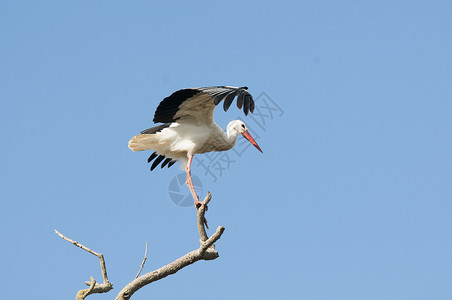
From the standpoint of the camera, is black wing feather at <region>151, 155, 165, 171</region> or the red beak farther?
the red beak

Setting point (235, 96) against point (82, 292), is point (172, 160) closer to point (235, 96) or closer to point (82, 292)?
point (235, 96)

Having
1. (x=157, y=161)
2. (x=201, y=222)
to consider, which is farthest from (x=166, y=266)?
(x=157, y=161)

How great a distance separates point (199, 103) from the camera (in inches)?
349

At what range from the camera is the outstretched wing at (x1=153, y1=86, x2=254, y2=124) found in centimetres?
812

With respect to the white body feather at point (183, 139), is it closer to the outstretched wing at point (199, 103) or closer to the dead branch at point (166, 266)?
the outstretched wing at point (199, 103)

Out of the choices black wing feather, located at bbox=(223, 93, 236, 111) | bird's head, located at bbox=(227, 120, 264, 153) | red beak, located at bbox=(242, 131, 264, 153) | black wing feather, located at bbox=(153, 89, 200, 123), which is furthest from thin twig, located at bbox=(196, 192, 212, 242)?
red beak, located at bbox=(242, 131, 264, 153)

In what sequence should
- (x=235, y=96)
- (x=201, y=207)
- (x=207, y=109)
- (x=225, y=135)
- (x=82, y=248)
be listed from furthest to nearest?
(x=225, y=135), (x=207, y=109), (x=235, y=96), (x=201, y=207), (x=82, y=248)

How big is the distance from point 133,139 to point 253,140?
206cm

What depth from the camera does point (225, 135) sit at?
382 inches

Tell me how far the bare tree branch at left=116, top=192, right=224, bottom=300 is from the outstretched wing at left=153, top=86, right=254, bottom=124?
1.58 metres

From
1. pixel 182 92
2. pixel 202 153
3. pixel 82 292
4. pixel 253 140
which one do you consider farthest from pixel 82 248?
pixel 253 140

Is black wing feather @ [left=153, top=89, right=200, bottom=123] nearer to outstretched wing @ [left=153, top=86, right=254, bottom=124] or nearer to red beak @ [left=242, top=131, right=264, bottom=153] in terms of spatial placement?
outstretched wing @ [left=153, top=86, right=254, bottom=124]

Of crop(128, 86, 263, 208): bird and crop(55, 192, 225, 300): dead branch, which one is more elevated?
crop(128, 86, 263, 208): bird

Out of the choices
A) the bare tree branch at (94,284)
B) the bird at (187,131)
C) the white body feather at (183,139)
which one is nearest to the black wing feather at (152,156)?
the bird at (187,131)
